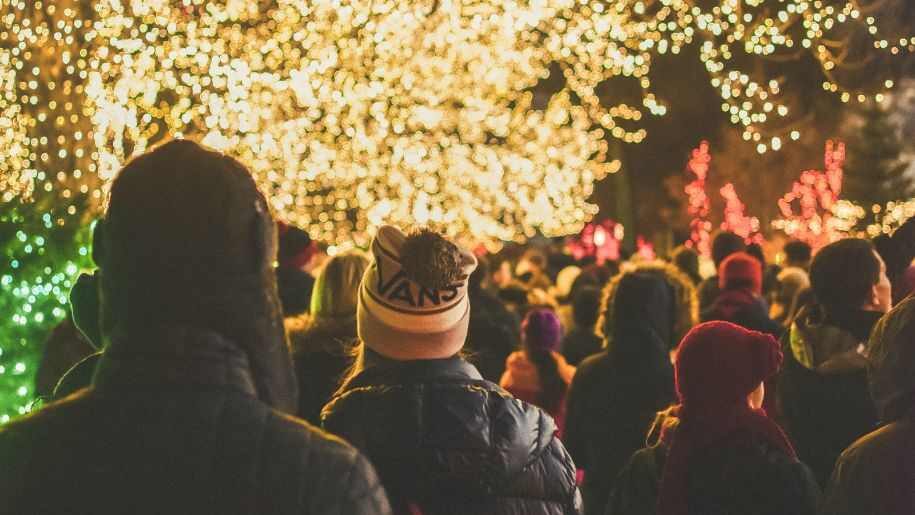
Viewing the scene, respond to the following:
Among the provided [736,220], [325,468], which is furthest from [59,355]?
[736,220]

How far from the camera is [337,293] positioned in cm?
611

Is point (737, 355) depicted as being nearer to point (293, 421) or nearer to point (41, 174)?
point (293, 421)

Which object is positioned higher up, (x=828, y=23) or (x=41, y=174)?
(x=828, y=23)

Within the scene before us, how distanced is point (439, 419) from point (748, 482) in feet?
3.34

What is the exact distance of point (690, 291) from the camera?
8.71 metres

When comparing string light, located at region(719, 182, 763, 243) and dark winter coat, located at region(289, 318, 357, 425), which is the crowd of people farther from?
string light, located at region(719, 182, 763, 243)

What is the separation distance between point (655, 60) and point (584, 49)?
26.8 metres

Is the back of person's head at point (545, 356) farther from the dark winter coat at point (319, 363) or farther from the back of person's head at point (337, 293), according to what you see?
the dark winter coat at point (319, 363)

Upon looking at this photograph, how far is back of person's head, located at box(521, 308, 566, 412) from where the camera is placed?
316 inches

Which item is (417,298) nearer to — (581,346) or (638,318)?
(638,318)

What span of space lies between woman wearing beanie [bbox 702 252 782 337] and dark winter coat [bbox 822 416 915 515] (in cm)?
458

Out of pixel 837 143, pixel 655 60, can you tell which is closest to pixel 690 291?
pixel 655 60

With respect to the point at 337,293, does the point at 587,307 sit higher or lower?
lower

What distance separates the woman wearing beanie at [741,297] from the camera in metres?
8.95
